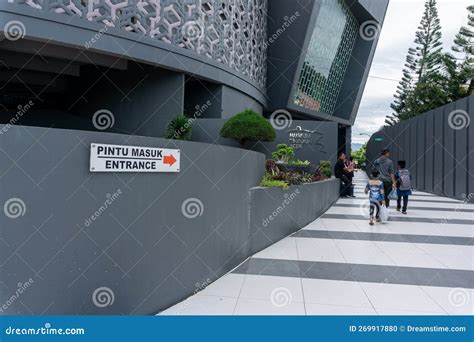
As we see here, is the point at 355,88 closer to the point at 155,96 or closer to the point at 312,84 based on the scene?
the point at 312,84

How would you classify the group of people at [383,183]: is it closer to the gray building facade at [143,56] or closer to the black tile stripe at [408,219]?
the black tile stripe at [408,219]

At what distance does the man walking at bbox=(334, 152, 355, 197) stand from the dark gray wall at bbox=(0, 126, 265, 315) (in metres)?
9.49

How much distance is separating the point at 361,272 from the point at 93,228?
11.3 feet

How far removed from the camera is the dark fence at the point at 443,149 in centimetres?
1249

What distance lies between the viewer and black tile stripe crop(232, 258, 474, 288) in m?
4.13

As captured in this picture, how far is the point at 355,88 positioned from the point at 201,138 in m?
24.5

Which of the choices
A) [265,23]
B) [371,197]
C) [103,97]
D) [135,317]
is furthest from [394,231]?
[265,23]

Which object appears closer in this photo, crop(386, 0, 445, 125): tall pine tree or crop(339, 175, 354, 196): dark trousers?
crop(339, 175, 354, 196): dark trousers

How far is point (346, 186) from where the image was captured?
1328 centimetres

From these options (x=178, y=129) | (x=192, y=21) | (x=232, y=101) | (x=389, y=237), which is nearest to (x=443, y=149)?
(x=232, y=101)

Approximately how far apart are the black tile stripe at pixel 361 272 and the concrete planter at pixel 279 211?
26.6 inches

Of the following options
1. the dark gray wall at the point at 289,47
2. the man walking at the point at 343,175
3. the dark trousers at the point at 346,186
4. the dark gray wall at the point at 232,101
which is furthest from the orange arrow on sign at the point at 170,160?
the dark gray wall at the point at 289,47

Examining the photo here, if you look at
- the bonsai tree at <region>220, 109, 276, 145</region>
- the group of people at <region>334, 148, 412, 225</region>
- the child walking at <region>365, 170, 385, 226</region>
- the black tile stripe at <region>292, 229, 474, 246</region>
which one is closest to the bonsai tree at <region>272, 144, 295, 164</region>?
the bonsai tree at <region>220, 109, 276, 145</region>

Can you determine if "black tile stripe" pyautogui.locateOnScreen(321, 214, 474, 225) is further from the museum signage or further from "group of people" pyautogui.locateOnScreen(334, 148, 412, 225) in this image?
the museum signage
